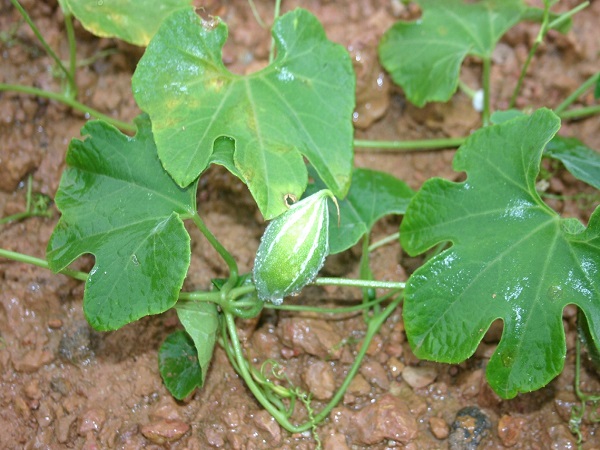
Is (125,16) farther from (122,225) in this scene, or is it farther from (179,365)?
(179,365)

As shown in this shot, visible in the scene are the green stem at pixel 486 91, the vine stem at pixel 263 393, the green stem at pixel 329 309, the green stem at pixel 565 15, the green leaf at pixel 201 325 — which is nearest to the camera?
the green leaf at pixel 201 325

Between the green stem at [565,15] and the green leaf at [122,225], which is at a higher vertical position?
the green stem at [565,15]

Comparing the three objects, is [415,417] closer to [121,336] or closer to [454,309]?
[454,309]

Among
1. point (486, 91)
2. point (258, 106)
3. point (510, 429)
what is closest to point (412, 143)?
point (486, 91)

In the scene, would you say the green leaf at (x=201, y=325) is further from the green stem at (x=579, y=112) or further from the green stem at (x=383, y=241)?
the green stem at (x=579, y=112)

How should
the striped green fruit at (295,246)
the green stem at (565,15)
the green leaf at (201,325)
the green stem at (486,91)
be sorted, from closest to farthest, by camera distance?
the striped green fruit at (295,246), the green leaf at (201,325), the green stem at (565,15), the green stem at (486,91)

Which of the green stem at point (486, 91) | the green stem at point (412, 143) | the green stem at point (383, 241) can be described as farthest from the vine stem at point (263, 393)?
the green stem at point (486, 91)
